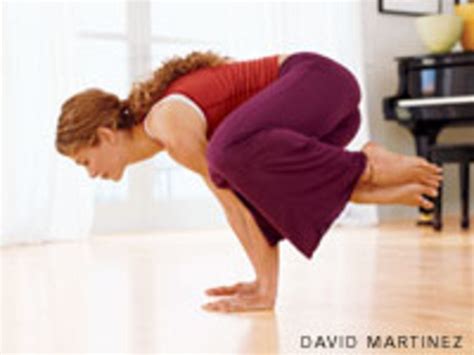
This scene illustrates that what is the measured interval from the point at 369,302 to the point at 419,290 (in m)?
0.27

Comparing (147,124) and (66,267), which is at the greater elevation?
(147,124)

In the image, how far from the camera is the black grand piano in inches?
186

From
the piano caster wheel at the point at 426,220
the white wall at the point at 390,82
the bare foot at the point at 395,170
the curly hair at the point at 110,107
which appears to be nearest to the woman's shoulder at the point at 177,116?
the curly hair at the point at 110,107

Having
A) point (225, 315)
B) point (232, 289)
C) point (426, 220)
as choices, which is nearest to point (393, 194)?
point (225, 315)

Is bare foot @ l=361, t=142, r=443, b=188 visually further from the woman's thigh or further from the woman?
the woman's thigh

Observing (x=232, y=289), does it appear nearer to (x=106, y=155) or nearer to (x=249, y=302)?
(x=249, y=302)

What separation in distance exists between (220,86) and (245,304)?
1.78 feet

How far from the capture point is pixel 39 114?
444 centimetres

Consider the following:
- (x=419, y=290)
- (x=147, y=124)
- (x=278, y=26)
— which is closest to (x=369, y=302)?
(x=419, y=290)

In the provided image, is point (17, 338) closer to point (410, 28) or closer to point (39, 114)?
point (39, 114)

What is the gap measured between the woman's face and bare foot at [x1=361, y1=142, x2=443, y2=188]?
633mm

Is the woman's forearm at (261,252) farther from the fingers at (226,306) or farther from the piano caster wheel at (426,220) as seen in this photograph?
the piano caster wheel at (426,220)

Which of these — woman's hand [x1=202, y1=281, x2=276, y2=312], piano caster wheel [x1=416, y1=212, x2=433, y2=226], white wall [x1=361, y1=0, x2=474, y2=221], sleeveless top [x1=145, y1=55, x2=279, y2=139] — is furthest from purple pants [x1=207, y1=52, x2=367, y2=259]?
white wall [x1=361, y1=0, x2=474, y2=221]

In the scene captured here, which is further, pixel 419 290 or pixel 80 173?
pixel 80 173
